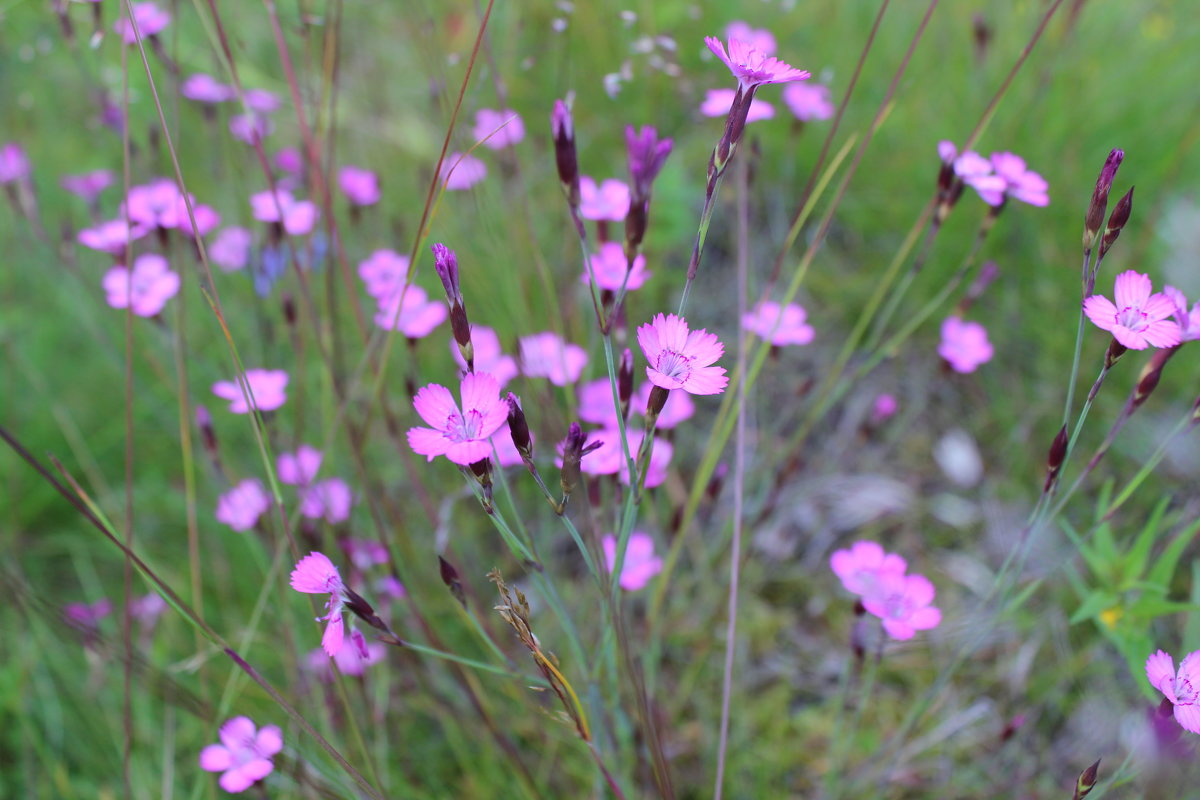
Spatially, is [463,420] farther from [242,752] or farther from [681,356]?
[242,752]

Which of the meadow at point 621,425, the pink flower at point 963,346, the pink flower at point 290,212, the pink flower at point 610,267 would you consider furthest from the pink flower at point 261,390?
the pink flower at point 963,346

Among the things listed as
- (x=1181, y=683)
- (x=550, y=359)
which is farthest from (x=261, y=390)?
(x=1181, y=683)

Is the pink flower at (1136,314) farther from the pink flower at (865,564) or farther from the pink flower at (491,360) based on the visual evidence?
the pink flower at (491,360)

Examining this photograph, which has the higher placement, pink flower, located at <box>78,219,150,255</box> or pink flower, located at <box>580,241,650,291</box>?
pink flower, located at <box>580,241,650,291</box>

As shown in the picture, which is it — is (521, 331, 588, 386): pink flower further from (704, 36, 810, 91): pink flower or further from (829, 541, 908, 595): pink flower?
(704, 36, 810, 91): pink flower

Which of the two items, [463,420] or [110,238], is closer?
[463,420]

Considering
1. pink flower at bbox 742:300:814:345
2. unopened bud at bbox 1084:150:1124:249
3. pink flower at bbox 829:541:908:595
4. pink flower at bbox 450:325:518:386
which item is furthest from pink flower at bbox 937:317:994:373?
pink flower at bbox 450:325:518:386
